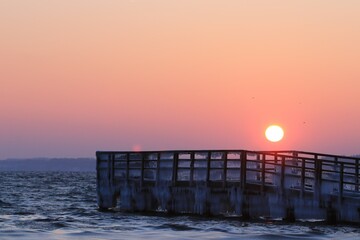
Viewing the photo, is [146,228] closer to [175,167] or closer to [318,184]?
[318,184]

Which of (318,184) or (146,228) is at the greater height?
(318,184)

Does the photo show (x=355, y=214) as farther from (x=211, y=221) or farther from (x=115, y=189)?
(x=115, y=189)

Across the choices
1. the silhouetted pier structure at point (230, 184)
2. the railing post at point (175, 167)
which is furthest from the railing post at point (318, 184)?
the railing post at point (175, 167)

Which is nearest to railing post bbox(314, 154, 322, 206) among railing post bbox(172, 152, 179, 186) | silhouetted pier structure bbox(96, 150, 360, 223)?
silhouetted pier structure bbox(96, 150, 360, 223)

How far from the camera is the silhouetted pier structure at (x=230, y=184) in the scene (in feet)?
81.3

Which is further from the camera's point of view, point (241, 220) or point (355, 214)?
point (241, 220)

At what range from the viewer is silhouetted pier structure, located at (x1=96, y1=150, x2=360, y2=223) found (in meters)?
24.8

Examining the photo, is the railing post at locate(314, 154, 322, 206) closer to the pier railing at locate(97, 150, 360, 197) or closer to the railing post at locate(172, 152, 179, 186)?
the pier railing at locate(97, 150, 360, 197)

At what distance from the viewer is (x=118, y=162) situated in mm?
31141

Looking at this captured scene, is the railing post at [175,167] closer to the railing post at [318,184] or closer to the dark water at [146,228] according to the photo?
the dark water at [146,228]

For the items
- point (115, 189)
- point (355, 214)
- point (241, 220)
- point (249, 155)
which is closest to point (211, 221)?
point (241, 220)

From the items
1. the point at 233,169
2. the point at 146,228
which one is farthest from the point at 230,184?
the point at 146,228

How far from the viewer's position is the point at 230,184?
27078 mm

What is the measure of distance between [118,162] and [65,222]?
6.95 metres
